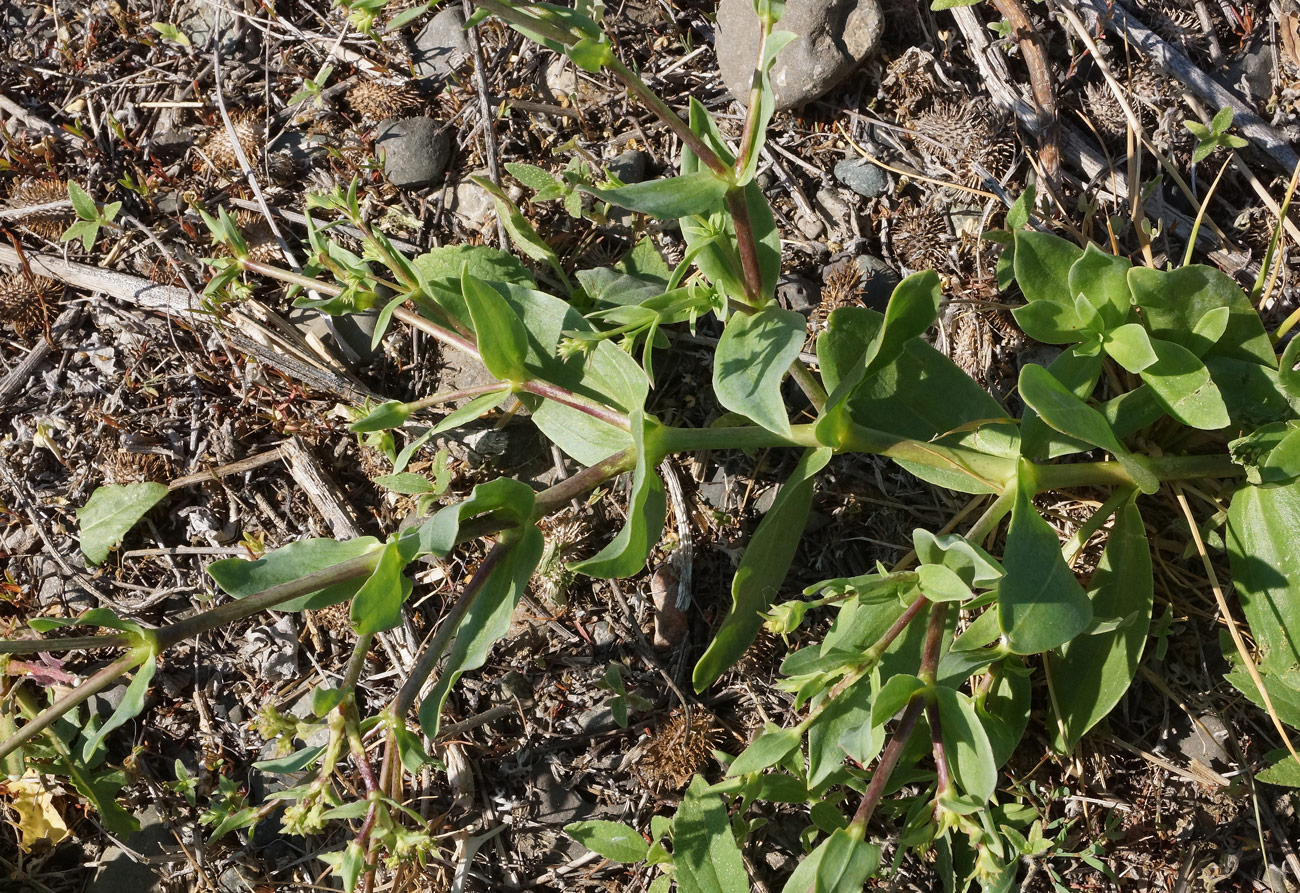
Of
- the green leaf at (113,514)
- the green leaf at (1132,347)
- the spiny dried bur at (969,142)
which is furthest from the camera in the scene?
the green leaf at (113,514)

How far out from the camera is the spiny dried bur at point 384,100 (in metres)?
3.77

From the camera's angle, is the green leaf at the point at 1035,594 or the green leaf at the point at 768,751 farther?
the green leaf at the point at 768,751

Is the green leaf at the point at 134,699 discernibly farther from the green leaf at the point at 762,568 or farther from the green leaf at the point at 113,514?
the green leaf at the point at 113,514

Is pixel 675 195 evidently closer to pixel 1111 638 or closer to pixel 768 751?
pixel 768 751

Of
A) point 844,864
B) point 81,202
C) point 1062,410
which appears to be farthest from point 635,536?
point 81,202

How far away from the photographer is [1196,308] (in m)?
2.79

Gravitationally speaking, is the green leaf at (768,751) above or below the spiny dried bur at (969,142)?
below

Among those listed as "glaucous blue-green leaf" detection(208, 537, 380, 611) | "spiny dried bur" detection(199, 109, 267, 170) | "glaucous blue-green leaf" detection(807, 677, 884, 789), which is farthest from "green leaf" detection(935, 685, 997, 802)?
"spiny dried bur" detection(199, 109, 267, 170)

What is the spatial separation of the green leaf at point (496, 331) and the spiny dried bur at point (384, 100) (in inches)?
58.6

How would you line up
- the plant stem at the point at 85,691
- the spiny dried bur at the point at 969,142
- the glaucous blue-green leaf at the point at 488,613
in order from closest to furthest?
the plant stem at the point at 85,691 < the glaucous blue-green leaf at the point at 488,613 < the spiny dried bur at the point at 969,142

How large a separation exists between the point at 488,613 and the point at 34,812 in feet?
7.14

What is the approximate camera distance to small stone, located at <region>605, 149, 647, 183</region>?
3.59 metres

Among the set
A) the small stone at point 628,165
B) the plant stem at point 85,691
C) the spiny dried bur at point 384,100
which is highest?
the spiny dried bur at point 384,100

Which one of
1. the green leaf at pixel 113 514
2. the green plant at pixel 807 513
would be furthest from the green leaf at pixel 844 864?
the green leaf at pixel 113 514
